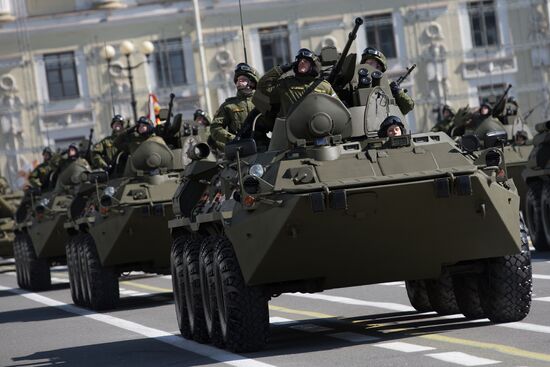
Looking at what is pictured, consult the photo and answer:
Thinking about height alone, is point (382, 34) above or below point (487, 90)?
above

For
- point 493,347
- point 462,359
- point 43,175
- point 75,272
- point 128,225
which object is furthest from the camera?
point 43,175

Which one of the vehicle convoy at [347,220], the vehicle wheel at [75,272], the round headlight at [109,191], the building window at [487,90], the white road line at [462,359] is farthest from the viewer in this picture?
the building window at [487,90]

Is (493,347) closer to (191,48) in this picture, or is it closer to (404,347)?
(404,347)

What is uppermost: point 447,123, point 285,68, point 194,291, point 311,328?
point 285,68

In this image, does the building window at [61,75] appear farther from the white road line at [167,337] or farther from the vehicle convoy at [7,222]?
the white road line at [167,337]

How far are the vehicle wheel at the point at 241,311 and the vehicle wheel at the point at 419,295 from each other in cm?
288

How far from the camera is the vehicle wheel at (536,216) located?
27.0 meters

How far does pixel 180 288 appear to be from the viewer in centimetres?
1725

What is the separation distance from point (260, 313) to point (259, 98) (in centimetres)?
253

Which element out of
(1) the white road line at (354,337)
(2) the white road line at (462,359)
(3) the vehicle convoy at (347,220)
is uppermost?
(3) the vehicle convoy at (347,220)

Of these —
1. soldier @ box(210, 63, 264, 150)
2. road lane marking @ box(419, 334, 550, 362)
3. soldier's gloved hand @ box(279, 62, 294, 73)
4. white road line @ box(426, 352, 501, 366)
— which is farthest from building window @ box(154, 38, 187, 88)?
white road line @ box(426, 352, 501, 366)

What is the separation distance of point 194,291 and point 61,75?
54321mm

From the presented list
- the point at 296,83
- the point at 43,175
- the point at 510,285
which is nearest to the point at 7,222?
the point at 43,175

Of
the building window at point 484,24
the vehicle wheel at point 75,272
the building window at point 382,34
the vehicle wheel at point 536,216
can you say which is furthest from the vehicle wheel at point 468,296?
the building window at point 382,34
